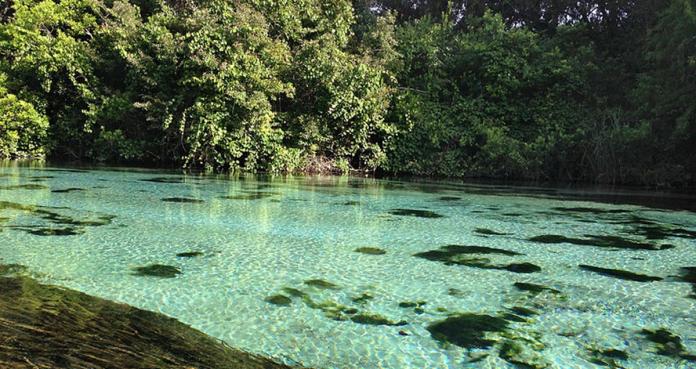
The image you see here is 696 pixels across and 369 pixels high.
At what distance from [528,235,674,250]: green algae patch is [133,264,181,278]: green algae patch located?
4379 millimetres

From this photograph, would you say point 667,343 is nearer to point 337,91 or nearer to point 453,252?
point 453,252

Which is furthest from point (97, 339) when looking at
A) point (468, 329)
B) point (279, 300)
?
point (468, 329)

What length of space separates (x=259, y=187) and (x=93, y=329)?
933 centimetres

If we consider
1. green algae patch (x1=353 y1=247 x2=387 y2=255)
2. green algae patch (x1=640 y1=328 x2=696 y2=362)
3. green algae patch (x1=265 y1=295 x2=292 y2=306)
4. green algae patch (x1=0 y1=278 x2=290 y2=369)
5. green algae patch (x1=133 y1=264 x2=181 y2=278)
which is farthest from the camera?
green algae patch (x1=353 y1=247 x2=387 y2=255)

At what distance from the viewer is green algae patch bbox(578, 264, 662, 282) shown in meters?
5.05

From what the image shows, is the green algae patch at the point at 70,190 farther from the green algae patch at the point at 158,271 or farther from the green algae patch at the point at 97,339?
the green algae patch at the point at 97,339

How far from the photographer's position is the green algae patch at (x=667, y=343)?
3.29m

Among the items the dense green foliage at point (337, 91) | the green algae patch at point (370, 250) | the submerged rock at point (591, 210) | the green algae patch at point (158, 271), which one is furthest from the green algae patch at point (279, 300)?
the dense green foliage at point (337, 91)

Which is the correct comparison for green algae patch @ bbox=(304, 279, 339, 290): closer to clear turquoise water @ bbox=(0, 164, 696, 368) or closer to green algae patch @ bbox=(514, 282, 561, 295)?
clear turquoise water @ bbox=(0, 164, 696, 368)

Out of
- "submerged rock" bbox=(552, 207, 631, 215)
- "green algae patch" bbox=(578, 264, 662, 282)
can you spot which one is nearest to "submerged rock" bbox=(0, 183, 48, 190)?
"green algae patch" bbox=(578, 264, 662, 282)

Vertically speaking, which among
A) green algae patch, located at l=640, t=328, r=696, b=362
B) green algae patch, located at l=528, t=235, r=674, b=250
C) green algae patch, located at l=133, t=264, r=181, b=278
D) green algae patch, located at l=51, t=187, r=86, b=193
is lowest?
green algae patch, located at l=640, t=328, r=696, b=362

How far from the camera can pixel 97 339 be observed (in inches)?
116

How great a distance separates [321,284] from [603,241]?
4122 mm

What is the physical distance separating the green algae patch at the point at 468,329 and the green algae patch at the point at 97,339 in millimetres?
1139
